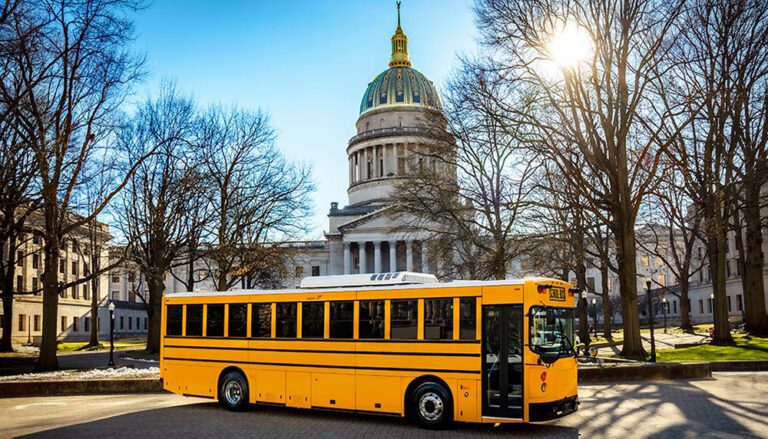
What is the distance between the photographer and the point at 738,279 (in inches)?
2975

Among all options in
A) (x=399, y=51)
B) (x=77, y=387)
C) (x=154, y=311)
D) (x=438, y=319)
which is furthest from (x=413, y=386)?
(x=399, y=51)

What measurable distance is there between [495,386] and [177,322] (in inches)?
371

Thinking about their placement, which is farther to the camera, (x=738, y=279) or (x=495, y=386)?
(x=738, y=279)

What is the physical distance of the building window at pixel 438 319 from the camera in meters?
14.9

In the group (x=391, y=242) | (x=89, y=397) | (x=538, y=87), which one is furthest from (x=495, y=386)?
(x=391, y=242)

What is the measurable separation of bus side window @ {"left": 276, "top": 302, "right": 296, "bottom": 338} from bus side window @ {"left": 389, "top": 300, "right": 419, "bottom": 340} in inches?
111

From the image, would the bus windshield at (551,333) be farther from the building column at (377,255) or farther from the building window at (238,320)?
the building column at (377,255)

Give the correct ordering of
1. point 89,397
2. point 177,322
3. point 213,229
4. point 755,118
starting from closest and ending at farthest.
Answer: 1. point 177,322
2. point 89,397
3. point 755,118
4. point 213,229

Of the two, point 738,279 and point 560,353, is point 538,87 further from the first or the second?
point 738,279

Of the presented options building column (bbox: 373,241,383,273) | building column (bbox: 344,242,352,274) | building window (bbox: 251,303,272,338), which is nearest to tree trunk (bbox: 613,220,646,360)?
A: building window (bbox: 251,303,272,338)

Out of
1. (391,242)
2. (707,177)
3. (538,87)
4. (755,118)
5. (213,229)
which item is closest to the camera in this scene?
(538,87)

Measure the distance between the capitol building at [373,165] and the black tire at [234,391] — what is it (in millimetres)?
81471

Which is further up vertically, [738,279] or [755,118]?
[755,118]

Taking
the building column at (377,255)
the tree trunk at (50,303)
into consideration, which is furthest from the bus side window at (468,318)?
the building column at (377,255)
